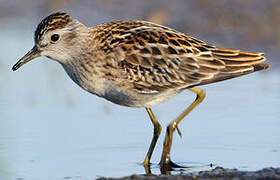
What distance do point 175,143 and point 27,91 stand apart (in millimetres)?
3309

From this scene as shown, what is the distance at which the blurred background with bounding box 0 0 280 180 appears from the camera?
9.92m

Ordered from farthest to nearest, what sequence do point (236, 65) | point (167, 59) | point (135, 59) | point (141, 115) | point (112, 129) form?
point (141, 115), point (112, 129), point (236, 65), point (167, 59), point (135, 59)

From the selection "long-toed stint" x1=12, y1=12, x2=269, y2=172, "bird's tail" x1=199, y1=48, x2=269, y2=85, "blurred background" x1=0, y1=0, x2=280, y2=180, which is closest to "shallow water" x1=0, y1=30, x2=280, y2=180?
"blurred background" x1=0, y1=0, x2=280, y2=180

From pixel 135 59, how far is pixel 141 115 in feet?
7.90

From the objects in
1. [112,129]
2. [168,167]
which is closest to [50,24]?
[112,129]

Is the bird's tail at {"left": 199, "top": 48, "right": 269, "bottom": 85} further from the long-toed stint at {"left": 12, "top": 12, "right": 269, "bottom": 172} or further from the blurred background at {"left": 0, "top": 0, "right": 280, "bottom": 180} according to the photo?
the blurred background at {"left": 0, "top": 0, "right": 280, "bottom": 180}

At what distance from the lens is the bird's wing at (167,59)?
32.0ft

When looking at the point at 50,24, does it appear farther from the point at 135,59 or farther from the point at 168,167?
the point at 168,167

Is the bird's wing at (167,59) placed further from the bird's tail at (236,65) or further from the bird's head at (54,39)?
the bird's head at (54,39)

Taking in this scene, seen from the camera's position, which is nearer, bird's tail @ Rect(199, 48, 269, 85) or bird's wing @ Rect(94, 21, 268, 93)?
bird's wing @ Rect(94, 21, 268, 93)

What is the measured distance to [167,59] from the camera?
32.3ft

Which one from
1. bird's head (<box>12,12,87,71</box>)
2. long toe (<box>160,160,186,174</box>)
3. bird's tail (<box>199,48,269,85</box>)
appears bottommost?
long toe (<box>160,160,186,174</box>)

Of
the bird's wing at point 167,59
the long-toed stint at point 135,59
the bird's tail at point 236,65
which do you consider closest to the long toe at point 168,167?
the long-toed stint at point 135,59

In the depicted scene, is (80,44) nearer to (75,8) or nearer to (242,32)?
(242,32)
